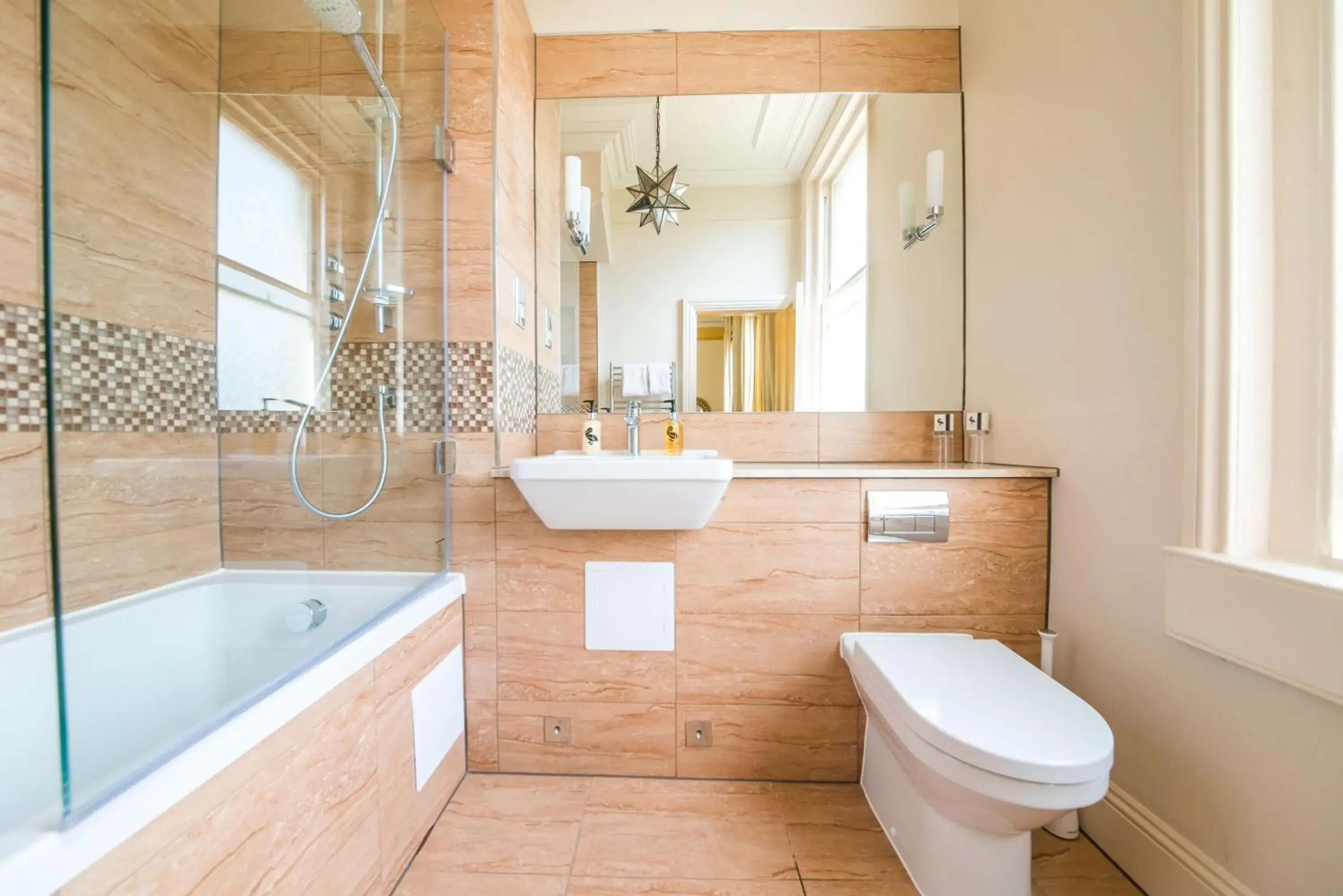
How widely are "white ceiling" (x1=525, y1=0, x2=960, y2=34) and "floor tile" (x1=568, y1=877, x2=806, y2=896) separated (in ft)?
8.00

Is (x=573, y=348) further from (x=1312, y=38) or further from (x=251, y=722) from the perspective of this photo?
(x=1312, y=38)

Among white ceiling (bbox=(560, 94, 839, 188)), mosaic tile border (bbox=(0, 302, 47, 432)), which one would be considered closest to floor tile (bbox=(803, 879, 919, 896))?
mosaic tile border (bbox=(0, 302, 47, 432))

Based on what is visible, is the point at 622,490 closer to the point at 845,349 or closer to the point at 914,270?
the point at 845,349

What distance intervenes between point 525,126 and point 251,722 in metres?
1.72

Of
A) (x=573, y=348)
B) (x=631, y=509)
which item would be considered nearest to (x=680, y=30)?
(x=573, y=348)

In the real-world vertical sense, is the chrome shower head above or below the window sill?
above

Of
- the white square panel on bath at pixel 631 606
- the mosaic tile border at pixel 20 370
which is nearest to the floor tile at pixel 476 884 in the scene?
the white square panel on bath at pixel 631 606

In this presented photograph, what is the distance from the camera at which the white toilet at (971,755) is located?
0.80m

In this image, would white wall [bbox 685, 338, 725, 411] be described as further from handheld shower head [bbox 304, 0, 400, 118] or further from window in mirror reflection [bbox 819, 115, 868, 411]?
handheld shower head [bbox 304, 0, 400, 118]

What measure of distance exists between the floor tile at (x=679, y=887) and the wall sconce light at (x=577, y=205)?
174 centimetres

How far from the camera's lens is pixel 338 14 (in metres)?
1.21

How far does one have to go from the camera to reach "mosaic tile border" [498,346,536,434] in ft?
4.76

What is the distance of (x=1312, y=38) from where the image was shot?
2.70 ft

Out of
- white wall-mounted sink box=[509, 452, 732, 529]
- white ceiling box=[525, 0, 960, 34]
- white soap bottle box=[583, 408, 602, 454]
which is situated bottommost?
white wall-mounted sink box=[509, 452, 732, 529]
